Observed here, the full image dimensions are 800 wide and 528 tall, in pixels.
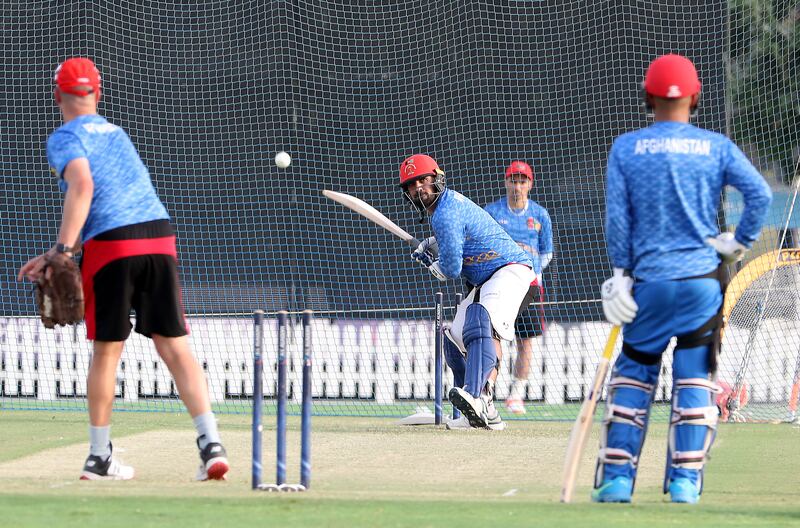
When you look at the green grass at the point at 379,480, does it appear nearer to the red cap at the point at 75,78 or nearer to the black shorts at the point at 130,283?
the black shorts at the point at 130,283

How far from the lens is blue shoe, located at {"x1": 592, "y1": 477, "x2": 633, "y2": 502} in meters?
4.53

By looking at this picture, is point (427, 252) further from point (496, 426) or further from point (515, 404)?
point (515, 404)

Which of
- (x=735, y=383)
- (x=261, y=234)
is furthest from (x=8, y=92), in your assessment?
(x=735, y=383)

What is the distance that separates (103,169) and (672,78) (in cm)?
243

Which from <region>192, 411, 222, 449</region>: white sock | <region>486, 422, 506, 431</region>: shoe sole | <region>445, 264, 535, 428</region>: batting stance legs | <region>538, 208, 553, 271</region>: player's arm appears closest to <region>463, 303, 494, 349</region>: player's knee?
<region>445, 264, 535, 428</region>: batting stance legs

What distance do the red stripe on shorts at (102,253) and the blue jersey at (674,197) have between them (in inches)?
78.8

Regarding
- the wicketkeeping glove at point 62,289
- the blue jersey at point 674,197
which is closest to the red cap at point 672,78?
the blue jersey at point 674,197

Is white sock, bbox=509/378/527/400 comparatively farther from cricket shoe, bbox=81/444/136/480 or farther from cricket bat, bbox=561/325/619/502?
cricket bat, bbox=561/325/619/502

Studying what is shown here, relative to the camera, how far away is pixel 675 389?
15.3 ft

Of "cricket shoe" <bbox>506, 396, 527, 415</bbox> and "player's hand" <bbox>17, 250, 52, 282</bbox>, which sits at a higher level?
"player's hand" <bbox>17, 250, 52, 282</bbox>

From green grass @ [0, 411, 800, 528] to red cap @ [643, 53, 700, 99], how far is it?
62.1 inches

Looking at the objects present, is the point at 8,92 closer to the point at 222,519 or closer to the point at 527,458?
the point at 527,458

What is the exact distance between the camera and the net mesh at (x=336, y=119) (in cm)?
1562

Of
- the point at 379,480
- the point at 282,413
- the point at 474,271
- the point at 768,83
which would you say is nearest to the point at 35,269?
the point at 282,413
